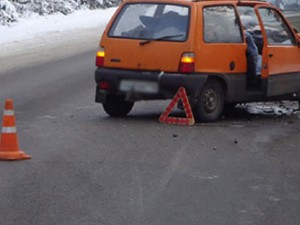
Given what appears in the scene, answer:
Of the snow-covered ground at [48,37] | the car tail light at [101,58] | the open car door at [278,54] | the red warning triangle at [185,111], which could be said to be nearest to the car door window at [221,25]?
the open car door at [278,54]

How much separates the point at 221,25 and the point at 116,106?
1.97 m

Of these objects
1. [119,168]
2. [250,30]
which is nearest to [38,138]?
[119,168]

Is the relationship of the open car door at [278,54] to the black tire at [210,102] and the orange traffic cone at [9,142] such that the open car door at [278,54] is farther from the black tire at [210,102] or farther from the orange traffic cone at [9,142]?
the orange traffic cone at [9,142]

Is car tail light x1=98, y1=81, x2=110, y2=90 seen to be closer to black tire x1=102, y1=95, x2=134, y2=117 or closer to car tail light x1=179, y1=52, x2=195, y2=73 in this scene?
black tire x1=102, y1=95, x2=134, y2=117

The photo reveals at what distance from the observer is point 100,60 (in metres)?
11.9

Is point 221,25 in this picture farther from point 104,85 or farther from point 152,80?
point 104,85

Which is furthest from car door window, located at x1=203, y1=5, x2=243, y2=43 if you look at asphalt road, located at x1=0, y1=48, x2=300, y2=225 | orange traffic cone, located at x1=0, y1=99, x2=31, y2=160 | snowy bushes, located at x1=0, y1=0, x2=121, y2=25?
snowy bushes, located at x1=0, y1=0, x2=121, y2=25

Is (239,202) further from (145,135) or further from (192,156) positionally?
(145,135)

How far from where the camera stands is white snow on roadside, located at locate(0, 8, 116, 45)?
84.4 feet

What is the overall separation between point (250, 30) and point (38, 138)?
155 inches

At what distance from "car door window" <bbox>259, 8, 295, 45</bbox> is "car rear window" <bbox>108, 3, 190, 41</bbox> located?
1553 mm

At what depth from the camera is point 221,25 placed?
11.9 m

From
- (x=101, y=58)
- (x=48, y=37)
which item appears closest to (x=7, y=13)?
(x=48, y=37)

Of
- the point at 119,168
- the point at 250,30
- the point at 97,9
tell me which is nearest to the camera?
the point at 119,168
